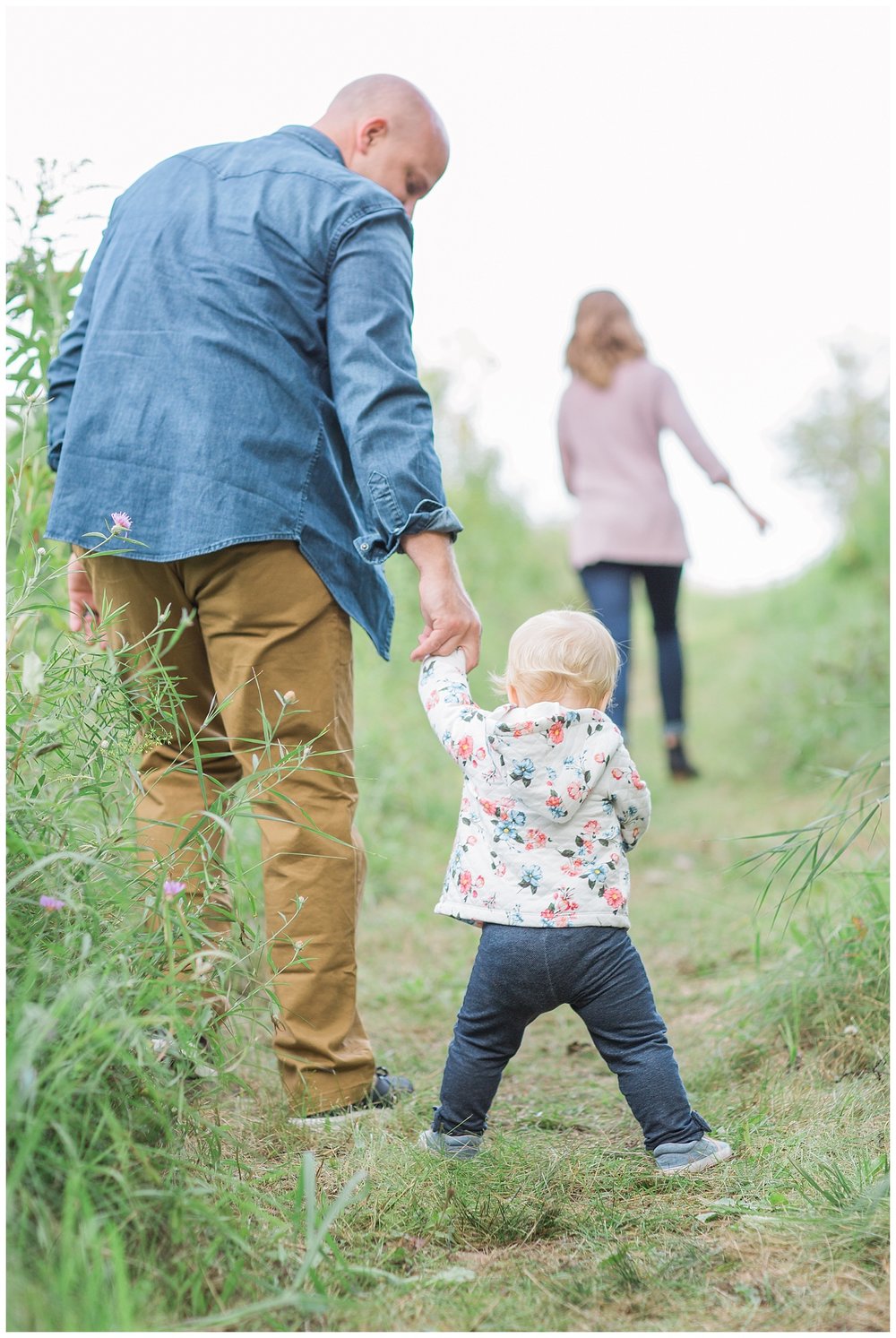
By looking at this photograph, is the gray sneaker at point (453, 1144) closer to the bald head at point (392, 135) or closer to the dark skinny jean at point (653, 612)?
the bald head at point (392, 135)

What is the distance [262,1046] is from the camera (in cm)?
223

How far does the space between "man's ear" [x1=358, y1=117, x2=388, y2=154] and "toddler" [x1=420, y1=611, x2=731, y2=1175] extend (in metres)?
1.07

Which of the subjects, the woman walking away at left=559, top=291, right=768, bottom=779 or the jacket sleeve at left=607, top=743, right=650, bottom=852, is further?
the woman walking away at left=559, top=291, right=768, bottom=779

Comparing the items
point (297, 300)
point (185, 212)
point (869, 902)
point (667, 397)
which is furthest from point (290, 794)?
point (667, 397)

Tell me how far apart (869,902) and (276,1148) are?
132cm

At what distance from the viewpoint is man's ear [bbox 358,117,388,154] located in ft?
7.66

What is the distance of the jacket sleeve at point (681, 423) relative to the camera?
493 cm

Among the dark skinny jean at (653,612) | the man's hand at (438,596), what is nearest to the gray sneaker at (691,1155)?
the man's hand at (438,596)

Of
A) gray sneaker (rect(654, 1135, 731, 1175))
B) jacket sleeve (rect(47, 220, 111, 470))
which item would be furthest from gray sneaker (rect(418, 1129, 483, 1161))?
jacket sleeve (rect(47, 220, 111, 470))

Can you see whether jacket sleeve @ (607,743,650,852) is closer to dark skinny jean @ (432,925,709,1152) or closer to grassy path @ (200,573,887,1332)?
dark skinny jean @ (432,925,709,1152)

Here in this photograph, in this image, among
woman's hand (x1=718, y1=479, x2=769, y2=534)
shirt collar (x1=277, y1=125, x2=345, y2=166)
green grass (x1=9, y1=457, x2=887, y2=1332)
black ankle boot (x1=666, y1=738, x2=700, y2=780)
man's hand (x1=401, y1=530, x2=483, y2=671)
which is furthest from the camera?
black ankle boot (x1=666, y1=738, x2=700, y2=780)

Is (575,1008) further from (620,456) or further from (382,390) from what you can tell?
(620,456)

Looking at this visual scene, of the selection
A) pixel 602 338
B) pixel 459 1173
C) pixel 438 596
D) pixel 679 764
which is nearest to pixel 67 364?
pixel 438 596

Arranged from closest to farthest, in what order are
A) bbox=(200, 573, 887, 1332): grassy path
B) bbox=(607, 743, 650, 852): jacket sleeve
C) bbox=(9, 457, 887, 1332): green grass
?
bbox=(9, 457, 887, 1332): green grass, bbox=(200, 573, 887, 1332): grassy path, bbox=(607, 743, 650, 852): jacket sleeve
